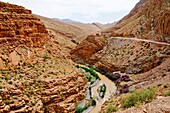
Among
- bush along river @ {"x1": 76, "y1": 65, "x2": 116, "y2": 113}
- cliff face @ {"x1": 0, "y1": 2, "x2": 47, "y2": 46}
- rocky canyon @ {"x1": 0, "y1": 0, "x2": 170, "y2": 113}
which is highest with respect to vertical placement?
cliff face @ {"x1": 0, "y1": 2, "x2": 47, "y2": 46}

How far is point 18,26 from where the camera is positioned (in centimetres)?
2447

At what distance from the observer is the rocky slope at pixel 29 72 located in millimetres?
18469

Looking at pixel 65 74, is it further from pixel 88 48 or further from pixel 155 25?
pixel 88 48

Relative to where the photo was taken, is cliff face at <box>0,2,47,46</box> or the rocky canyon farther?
cliff face at <box>0,2,47,46</box>

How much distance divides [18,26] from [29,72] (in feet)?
17.1

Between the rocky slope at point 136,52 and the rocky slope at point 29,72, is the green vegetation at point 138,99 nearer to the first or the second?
the rocky slope at point 29,72

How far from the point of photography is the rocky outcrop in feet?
166

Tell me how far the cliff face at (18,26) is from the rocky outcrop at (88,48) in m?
22.9

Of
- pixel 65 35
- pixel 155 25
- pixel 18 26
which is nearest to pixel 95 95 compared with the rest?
pixel 18 26

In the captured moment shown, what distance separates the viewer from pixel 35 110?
60.0ft

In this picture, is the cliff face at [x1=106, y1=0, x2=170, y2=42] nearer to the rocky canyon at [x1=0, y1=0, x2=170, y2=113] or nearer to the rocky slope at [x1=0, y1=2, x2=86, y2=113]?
the rocky canyon at [x1=0, y1=0, x2=170, y2=113]

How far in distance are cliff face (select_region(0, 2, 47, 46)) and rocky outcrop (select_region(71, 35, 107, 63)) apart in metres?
22.9

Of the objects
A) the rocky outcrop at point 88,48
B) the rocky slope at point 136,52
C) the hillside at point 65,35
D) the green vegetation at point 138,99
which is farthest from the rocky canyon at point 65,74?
the hillside at point 65,35

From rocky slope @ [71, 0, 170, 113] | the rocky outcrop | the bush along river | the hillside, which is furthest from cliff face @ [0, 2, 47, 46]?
the rocky outcrop
